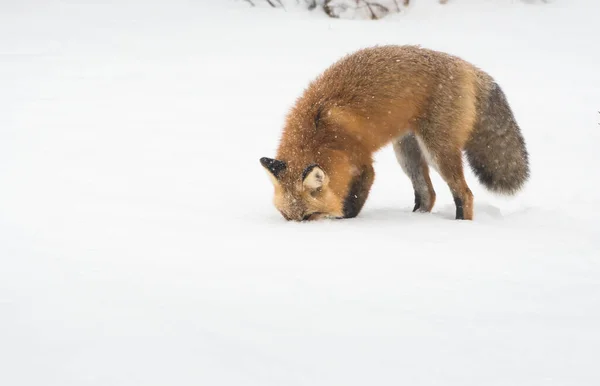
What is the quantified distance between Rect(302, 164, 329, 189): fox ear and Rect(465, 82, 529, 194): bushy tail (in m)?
1.54

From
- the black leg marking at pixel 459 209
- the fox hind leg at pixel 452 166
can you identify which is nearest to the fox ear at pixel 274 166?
the fox hind leg at pixel 452 166

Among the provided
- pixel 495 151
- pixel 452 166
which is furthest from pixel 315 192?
pixel 495 151

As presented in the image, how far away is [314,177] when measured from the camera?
4.85 meters

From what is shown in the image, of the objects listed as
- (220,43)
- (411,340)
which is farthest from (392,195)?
(220,43)

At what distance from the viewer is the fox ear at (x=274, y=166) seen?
490cm

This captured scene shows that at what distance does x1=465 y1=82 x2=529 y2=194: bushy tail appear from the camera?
5656 millimetres

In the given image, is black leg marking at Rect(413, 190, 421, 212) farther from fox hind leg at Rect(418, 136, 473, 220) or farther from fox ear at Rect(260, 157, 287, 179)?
fox ear at Rect(260, 157, 287, 179)

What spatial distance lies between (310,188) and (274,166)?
0.32m

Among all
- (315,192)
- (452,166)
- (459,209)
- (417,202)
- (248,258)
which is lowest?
(417,202)

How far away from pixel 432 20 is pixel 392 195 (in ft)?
24.0

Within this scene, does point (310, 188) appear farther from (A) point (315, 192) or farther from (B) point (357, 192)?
(B) point (357, 192)

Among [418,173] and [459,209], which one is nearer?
[459,209]

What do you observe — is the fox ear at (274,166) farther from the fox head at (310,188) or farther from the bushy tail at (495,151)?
the bushy tail at (495,151)

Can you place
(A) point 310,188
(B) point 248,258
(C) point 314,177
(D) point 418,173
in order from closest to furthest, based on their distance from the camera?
(B) point 248,258
(C) point 314,177
(A) point 310,188
(D) point 418,173
